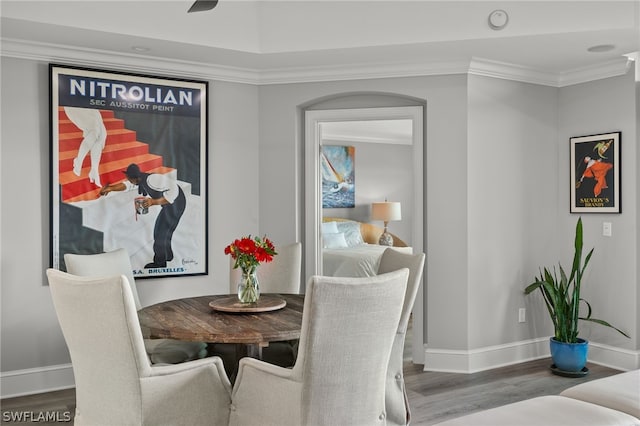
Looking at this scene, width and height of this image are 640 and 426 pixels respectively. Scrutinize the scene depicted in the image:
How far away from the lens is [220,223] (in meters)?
4.54

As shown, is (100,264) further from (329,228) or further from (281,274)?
(329,228)

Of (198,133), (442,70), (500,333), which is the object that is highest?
(442,70)

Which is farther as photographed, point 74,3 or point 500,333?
point 500,333

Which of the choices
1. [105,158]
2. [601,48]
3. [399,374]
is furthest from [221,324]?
[601,48]

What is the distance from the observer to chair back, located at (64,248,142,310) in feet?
11.0

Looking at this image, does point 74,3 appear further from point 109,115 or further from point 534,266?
point 534,266

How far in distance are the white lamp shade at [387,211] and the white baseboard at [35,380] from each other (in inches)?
121

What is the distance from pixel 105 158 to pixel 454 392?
116 inches

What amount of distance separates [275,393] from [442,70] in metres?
3.00

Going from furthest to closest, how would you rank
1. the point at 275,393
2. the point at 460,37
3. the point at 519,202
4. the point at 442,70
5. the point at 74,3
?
the point at 519,202 → the point at 442,70 → the point at 460,37 → the point at 74,3 → the point at 275,393

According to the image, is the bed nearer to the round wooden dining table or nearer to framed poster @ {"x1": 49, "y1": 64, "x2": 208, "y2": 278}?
framed poster @ {"x1": 49, "y1": 64, "x2": 208, "y2": 278}

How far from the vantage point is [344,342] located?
6.95 feet

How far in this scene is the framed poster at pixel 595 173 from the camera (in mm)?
4402

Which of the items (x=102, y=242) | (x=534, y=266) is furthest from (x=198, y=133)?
(x=534, y=266)
